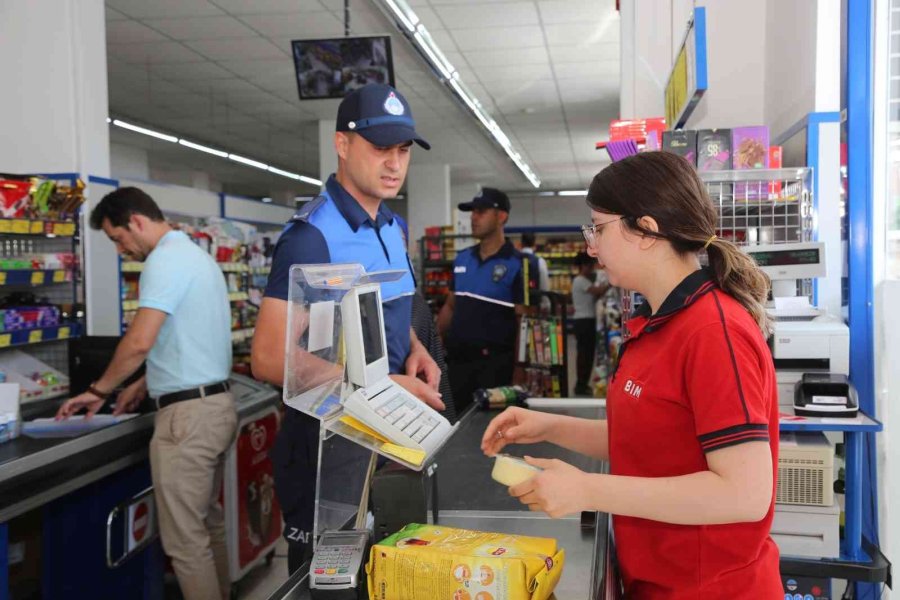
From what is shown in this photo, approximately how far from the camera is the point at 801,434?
253 centimetres

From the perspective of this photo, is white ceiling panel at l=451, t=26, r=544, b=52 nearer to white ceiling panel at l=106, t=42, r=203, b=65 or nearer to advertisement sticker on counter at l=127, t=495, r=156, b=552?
white ceiling panel at l=106, t=42, r=203, b=65

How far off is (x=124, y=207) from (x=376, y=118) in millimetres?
1639

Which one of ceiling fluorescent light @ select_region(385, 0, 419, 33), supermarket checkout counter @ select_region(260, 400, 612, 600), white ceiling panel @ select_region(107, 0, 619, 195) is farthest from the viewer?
white ceiling panel @ select_region(107, 0, 619, 195)

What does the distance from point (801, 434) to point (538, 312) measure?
2.52 m

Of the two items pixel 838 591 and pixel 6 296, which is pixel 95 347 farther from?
pixel 838 591

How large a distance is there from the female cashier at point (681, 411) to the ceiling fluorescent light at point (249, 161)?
15182 mm

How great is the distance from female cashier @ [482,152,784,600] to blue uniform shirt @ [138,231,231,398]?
6.92 ft

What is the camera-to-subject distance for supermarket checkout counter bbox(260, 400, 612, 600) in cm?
143

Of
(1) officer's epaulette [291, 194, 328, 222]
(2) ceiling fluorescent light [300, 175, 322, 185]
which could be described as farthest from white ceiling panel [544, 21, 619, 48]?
(2) ceiling fluorescent light [300, 175, 322, 185]

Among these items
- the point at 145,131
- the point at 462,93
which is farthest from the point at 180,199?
the point at 145,131

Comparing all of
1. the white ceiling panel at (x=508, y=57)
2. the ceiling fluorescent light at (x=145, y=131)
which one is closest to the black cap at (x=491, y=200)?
the white ceiling panel at (x=508, y=57)

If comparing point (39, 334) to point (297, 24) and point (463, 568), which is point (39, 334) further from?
point (297, 24)

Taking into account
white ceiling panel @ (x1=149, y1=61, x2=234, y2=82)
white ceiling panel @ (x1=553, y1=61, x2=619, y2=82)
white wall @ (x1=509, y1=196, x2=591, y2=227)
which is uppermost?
white ceiling panel @ (x1=553, y1=61, x2=619, y2=82)

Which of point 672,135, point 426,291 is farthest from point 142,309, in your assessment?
point 426,291
